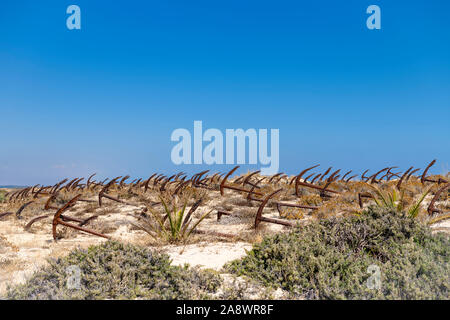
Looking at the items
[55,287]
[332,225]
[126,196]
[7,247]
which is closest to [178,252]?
[55,287]

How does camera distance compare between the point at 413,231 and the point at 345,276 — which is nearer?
the point at 345,276

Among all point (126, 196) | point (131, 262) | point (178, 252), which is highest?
point (131, 262)

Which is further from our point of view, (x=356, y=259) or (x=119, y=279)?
(x=356, y=259)

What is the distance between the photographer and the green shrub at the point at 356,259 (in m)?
3.13

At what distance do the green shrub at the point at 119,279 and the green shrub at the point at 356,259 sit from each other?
2.44 feet

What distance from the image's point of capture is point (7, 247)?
5.54 m

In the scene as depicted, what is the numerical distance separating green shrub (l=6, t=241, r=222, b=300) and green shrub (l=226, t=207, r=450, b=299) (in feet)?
Answer: 2.44

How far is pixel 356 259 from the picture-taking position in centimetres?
376

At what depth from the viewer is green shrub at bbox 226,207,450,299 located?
3.13 m

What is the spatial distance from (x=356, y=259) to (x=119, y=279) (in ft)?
9.29

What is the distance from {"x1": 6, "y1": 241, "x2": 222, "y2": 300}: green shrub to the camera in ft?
10.0
